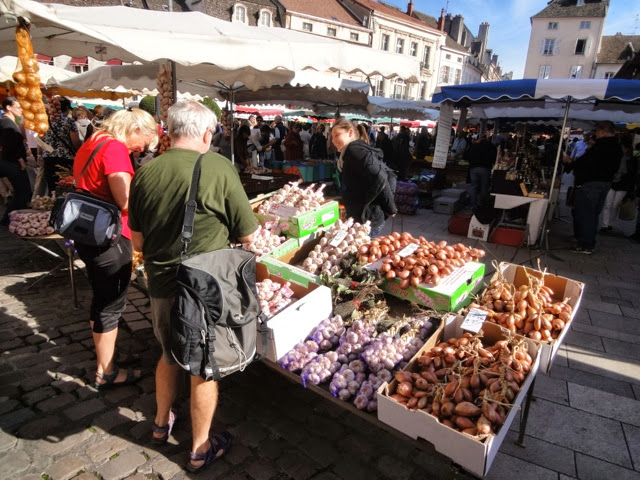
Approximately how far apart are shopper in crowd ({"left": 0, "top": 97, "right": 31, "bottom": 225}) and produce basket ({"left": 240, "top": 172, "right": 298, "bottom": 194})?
11.7 feet

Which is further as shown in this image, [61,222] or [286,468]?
[61,222]

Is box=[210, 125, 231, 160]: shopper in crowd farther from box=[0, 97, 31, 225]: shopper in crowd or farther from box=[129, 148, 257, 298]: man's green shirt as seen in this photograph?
box=[129, 148, 257, 298]: man's green shirt

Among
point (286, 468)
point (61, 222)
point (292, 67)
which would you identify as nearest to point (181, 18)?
point (292, 67)

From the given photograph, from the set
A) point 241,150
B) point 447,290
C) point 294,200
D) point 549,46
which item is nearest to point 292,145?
point 241,150

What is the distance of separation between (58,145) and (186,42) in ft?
15.8

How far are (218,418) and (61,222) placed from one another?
1.66 m

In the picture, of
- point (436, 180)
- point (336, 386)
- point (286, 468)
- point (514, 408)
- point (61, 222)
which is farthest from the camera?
point (436, 180)

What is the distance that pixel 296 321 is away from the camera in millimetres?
2396

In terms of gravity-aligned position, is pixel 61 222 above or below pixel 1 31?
below

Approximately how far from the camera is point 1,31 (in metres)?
3.72

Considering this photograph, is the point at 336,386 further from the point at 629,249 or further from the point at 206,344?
the point at 629,249

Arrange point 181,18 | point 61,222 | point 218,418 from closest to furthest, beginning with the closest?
point 61,222
point 218,418
point 181,18

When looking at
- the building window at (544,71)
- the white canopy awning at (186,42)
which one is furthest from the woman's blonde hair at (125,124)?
the building window at (544,71)

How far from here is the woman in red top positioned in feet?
8.33
